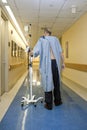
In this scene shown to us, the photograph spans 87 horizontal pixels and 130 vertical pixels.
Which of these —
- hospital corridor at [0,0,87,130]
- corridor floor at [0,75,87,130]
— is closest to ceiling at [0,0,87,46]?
hospital corridor at [0,0,87,130]

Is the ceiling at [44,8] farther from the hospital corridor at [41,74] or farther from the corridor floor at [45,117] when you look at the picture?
the corridor floor at [45,117]

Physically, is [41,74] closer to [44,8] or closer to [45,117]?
[45,117]

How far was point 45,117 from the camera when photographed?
4035mm

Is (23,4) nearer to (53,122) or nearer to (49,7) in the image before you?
(49,7)

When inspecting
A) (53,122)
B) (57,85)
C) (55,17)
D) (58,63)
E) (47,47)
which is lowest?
(53,122)

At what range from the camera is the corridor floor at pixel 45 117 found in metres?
3.49

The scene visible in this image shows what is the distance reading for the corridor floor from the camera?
11.4 ft

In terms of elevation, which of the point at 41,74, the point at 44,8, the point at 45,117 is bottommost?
the point at 45,117

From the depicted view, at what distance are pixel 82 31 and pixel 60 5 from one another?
223 centimetres

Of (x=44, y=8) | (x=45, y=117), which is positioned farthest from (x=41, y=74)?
(x=44, y=8)

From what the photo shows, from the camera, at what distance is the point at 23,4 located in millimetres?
6055

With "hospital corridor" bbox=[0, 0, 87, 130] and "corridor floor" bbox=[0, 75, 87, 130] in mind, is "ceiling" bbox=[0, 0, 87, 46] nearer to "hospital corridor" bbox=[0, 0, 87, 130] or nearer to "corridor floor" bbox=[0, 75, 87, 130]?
"hospital corridor" bbox=[0, 0, 87, 130]

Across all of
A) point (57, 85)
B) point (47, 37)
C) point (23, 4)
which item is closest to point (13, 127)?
point (57, 85)

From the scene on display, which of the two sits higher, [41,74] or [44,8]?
[44,8]
